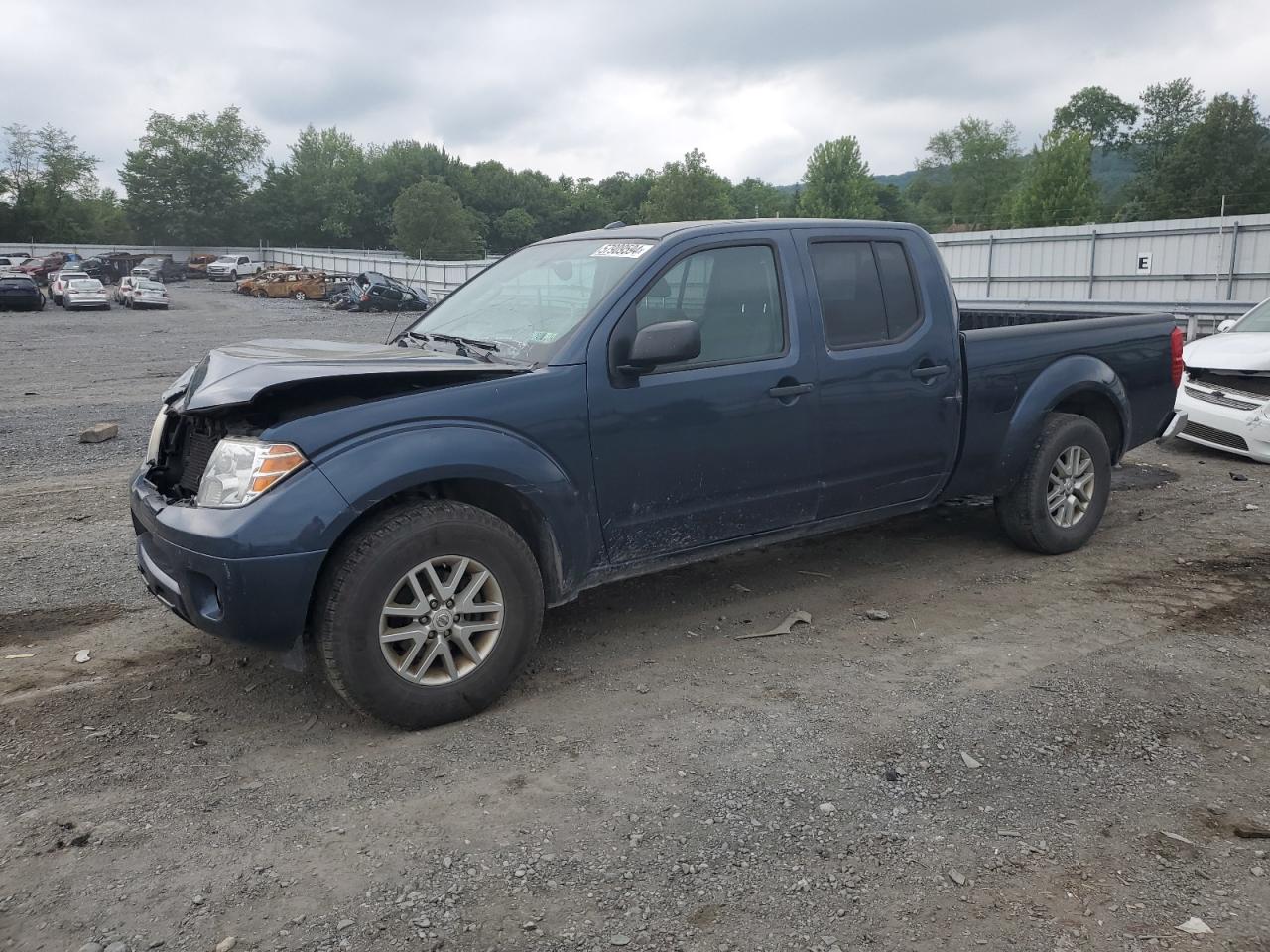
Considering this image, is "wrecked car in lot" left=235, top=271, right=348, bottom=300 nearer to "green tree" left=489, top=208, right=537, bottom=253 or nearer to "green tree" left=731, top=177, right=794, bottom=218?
"green tree" left=489, top=208, right=537, bottom=253

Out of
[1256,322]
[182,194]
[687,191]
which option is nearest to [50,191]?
[182,194]

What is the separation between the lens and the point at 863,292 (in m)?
5.07

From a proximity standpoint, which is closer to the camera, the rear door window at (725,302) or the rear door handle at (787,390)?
the rear door window at (725,302)

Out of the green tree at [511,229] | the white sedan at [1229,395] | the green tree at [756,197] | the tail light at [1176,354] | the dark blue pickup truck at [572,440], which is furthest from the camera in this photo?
the green tree at [756,197]

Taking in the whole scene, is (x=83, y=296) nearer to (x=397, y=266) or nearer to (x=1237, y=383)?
(x=397, y=266)

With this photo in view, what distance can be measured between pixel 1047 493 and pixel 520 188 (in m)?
109

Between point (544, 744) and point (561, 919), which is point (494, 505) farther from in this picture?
point (561, 919)

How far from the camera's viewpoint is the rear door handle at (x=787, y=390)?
4.62 metres

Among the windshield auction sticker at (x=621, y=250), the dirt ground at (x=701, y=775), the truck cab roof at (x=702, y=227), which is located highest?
the truck cab roof at (x=702, y=227)

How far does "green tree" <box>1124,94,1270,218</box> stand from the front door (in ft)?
217

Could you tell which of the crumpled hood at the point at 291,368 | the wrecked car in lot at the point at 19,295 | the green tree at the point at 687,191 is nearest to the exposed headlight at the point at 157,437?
the crumpled hood at the point at 291,368

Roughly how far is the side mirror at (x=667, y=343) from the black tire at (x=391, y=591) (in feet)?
2.86

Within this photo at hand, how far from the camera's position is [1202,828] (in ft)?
10.2

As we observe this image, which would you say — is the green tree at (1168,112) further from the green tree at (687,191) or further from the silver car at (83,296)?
the silver car at (83,296)
